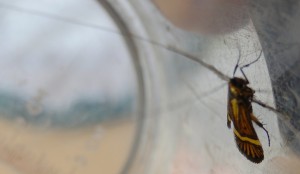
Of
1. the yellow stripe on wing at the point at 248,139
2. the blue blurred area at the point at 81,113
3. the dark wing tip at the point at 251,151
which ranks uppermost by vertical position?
the blue blurred area at the point at 81,113

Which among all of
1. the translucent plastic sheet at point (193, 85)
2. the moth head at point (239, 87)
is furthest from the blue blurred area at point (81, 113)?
the moth head at point (239, 87)

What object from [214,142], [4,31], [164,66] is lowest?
[214,142]

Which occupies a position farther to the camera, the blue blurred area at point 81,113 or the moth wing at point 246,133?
the blue blurred area at point 81,113

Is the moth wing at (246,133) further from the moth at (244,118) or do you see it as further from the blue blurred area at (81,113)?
the blue blurred area at (81,113)

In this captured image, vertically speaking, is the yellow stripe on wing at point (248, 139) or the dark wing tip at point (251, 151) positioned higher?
the yellow stripe on wing at point (248, 139)

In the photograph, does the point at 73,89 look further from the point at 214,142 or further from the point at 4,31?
the point at 214,142

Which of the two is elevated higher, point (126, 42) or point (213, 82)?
point (126, 42)

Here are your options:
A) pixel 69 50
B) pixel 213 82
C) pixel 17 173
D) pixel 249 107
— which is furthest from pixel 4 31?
pixel 249 107

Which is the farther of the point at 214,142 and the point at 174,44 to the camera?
the point at 174,44
